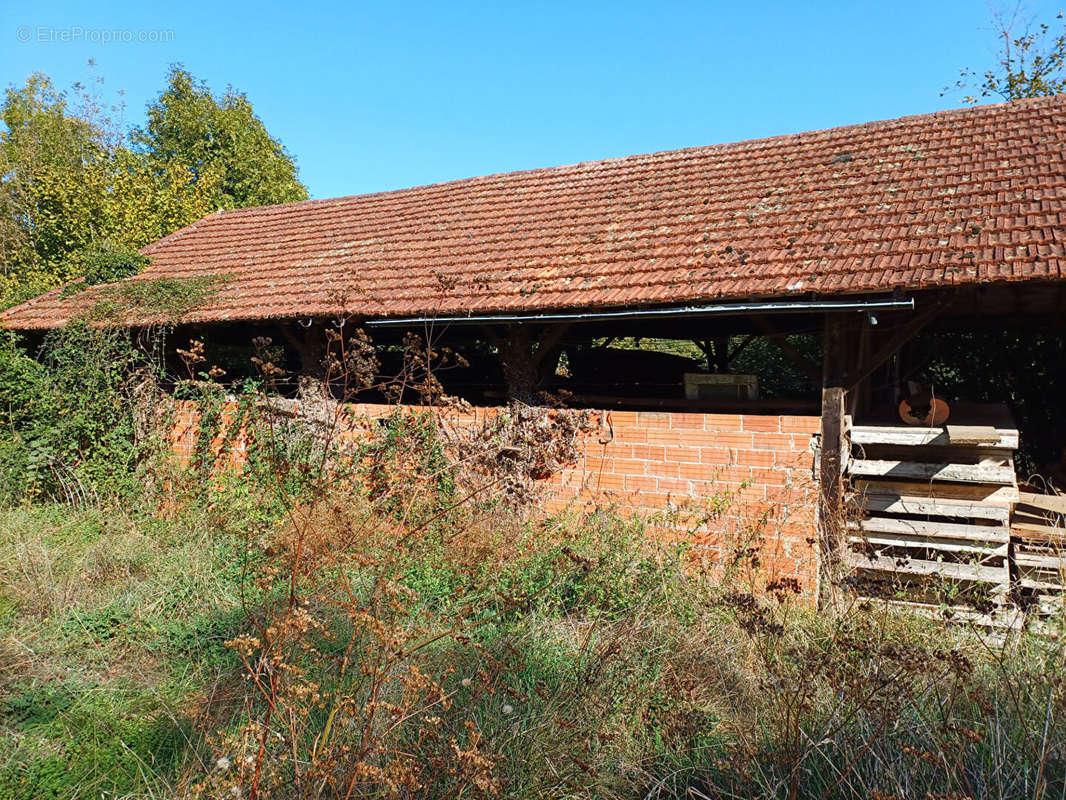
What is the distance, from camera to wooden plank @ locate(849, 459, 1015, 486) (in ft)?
18.9

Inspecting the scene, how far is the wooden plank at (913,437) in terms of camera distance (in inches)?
224

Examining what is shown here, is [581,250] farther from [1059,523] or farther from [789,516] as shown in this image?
[1059,523]

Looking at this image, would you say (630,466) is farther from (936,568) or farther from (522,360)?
(936,568)

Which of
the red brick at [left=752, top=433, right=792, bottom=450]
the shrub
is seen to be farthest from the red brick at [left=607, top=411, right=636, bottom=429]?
the shrub

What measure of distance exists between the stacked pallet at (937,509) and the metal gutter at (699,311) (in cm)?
127

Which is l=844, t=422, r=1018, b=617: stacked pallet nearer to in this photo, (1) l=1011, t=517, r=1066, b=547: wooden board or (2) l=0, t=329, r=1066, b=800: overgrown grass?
(1) l=1011, t=517, r=1066, b=547: wooden board

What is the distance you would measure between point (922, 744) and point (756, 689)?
2.86 feet

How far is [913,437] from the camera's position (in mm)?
5953

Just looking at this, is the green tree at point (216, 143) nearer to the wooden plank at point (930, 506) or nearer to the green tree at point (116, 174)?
the green tree at point (116, 174)

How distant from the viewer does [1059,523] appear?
610 cm

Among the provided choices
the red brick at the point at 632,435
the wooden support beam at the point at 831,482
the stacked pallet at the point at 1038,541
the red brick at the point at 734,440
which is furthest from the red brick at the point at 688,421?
the stacked pallet at the point at 1038,541

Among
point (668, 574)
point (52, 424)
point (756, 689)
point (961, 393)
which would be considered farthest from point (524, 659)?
point (961, 393)

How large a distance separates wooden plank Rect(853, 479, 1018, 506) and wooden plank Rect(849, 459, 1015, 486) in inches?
3.8

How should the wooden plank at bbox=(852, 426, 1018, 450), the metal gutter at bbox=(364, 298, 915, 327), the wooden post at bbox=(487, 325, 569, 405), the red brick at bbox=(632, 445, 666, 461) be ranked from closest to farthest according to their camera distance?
the metal gutter at bbox=(364, 298, 915, 327) → the wooden plank at bbox=(852, 426, 1018, 450) → the red brick at bbox=(632, 445, 666, 461) → the wooden post at bbox=(487, 325, 569, 405)
